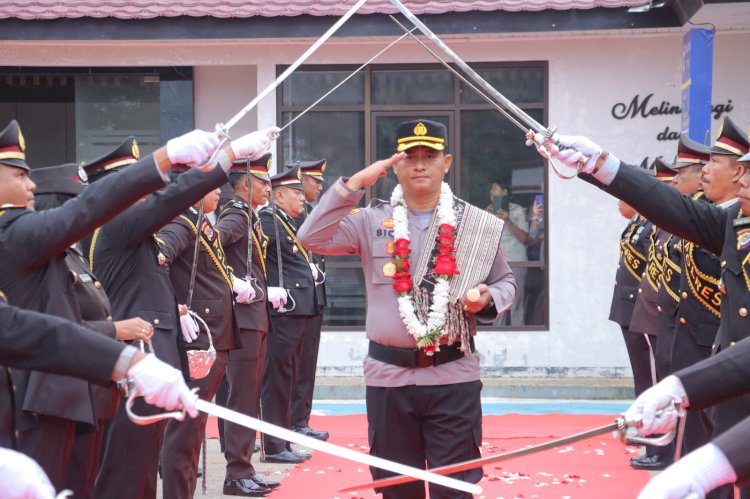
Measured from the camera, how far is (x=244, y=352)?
7.59 meters

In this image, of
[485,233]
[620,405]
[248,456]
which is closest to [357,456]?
[485,233]

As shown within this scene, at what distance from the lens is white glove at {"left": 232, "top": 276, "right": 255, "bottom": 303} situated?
24.5 feet

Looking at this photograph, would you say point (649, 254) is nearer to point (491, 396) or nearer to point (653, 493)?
point (491, 396)

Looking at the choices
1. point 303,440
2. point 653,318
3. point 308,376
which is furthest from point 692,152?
point 303,440

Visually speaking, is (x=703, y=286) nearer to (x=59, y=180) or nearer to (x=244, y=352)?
(x=244, y=352)

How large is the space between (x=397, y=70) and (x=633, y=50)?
2589mm

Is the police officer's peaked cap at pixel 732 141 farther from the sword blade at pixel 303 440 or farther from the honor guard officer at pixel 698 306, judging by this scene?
the sword blade at pixel 303 440

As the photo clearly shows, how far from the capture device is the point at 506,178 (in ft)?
41.9

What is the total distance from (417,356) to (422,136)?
1.04 m

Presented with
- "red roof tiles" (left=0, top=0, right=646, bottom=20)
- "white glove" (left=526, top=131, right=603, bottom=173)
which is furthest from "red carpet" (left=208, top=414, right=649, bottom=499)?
"red roof tiles" (left=0, top=0, right=646, bottom=20)

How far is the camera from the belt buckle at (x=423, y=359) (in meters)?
5.26

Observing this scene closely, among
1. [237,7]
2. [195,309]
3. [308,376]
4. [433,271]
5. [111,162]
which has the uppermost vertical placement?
[237,7]

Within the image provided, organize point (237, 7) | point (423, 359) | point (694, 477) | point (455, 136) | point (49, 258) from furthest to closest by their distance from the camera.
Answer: point (455, 136) → point (237, 7) → point (423, 359) → point (49, 258) → point (694, 477)

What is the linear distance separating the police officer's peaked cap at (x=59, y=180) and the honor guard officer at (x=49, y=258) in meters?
0.50
